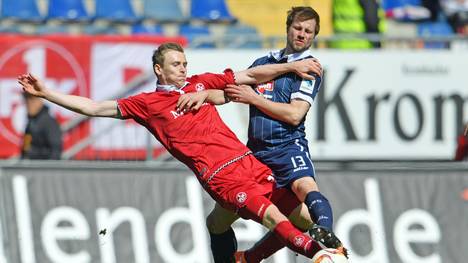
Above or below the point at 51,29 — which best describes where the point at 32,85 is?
below

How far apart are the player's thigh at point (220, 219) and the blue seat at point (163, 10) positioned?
918 cm

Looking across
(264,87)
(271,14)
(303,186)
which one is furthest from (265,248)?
(271,14)

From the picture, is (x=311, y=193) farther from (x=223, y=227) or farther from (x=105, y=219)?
(x=105, y=219)

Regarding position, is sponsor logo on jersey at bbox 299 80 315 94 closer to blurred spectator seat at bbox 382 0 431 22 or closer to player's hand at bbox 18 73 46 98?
player's hand at bbox 18 73 46 98

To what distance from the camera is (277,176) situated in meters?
8.95

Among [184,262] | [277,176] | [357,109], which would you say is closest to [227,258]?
[277,176]

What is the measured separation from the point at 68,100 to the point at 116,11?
995 centimetres

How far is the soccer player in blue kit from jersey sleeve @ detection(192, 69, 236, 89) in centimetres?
9

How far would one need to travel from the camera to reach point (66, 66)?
1531cm

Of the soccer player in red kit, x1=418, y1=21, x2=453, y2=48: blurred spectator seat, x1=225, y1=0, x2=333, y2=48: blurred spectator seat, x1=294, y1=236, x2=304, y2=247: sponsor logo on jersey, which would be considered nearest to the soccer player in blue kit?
the soccer player in red kit

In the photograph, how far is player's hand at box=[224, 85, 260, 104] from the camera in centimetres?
872

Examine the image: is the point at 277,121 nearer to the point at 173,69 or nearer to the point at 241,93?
the point at 241,93

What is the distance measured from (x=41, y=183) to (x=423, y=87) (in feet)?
17.5

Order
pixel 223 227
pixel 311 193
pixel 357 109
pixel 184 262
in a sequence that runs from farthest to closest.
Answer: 1. pixel 357 109
2. pixel 184 262
3. pixel 223 227
4. pixel 311 193
